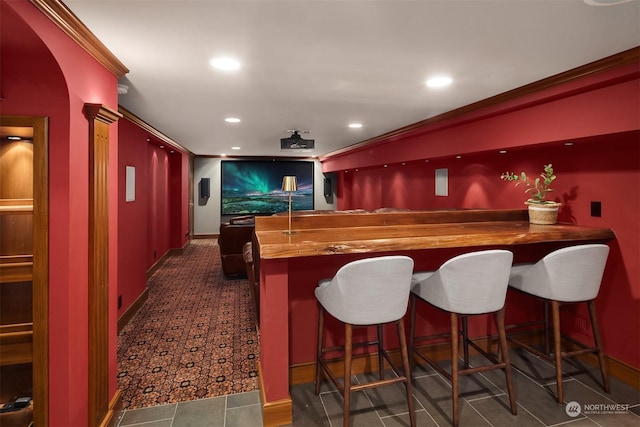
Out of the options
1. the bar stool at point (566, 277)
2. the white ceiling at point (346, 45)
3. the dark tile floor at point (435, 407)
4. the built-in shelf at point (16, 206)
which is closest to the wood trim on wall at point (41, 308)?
the built-in shelf at point (16, 206)

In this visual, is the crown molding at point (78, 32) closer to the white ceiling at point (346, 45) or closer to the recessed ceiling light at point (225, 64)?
the white ceiling at point (346, 45)

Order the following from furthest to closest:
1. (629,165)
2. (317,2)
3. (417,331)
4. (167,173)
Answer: (167,173)
(417,331)
(629,165)
(317,2)

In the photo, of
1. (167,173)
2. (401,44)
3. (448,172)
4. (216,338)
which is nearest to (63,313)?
(216,338)

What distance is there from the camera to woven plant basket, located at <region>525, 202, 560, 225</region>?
109 inches

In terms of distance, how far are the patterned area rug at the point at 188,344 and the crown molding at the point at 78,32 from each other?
2.21 metres

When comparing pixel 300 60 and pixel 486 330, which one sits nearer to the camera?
pixel 300 60

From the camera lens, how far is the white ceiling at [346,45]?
155cm

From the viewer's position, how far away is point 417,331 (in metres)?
2.71

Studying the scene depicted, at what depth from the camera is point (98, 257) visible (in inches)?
74.6

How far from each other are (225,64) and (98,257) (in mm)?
1456

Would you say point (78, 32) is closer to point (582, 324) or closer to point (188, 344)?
point (188, 344)

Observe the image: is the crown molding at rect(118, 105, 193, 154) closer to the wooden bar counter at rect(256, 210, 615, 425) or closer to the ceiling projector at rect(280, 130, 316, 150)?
the ceiling projector at rect(280, 130, 316, 150)

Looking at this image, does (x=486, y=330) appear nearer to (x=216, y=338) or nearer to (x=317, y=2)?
(x=216, y=338)

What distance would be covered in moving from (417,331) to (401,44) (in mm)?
2124
